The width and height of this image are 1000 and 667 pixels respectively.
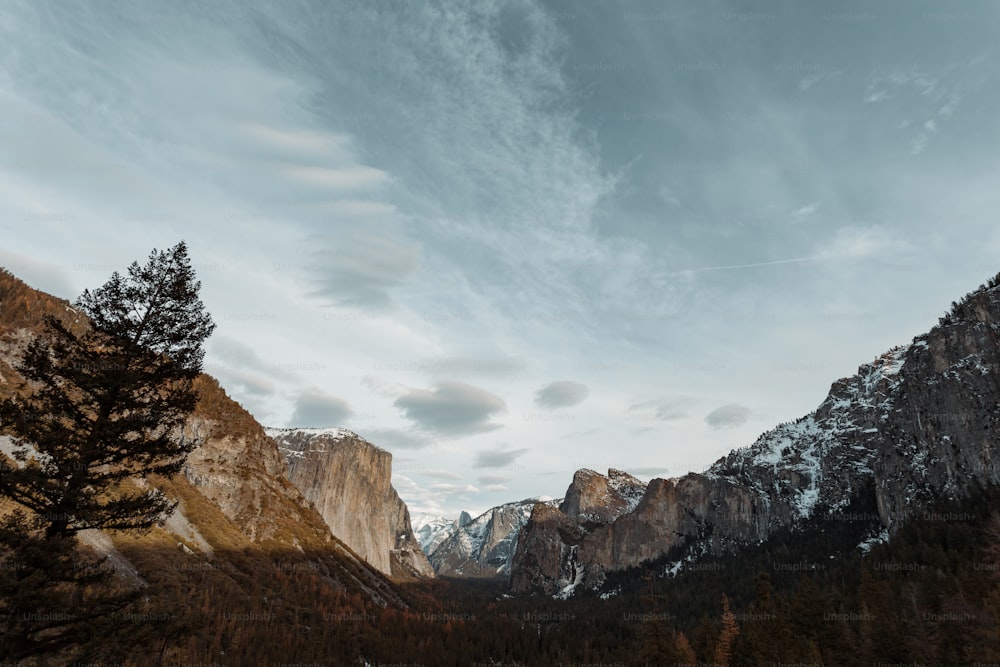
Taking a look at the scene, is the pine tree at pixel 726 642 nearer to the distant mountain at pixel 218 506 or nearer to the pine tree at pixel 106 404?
the pine tree at pixel 106 404

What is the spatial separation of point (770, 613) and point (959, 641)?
24906mm

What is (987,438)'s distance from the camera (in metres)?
150

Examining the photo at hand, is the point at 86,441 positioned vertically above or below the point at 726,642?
above

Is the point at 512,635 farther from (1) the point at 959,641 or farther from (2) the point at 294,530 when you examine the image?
(1) the point at 959,641

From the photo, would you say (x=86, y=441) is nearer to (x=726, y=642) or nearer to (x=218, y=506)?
(x=726, y=642)

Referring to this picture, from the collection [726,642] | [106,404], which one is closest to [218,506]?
[726,642]

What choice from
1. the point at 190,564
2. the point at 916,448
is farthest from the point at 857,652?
the point at 916,448

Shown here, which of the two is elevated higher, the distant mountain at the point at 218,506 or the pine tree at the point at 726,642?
the distant mountain at the point at 218,506

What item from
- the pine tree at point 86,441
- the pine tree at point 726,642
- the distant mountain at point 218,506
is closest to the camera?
the pine tree at point 86,441

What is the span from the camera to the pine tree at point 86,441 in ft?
47.6

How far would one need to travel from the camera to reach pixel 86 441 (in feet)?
54.5

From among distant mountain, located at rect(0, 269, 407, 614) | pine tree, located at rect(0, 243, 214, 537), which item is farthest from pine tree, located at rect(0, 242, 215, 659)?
distant mountain, located at rect(0, 269, 407, 614)

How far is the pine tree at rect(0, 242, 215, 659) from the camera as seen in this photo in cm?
1450

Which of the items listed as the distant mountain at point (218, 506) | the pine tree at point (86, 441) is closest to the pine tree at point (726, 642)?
the pine tree at point (86, 441)
